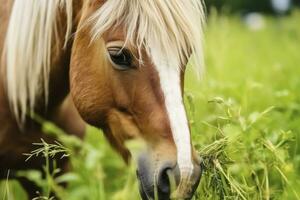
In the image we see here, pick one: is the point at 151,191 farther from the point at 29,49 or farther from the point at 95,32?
the point at 29,49

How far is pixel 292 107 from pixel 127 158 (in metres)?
1.26

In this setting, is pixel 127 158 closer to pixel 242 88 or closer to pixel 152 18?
pixel 152 18

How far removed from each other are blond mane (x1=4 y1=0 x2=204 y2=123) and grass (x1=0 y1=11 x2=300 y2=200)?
0.64 feet

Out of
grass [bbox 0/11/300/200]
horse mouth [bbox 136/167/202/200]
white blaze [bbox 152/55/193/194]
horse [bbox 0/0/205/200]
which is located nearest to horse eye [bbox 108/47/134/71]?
horse [bbox 0/0/205/200]

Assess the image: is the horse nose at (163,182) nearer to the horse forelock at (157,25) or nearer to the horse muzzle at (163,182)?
the horse muzzle at (163,182)

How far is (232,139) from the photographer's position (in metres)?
2.15

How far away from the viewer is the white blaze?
6.63 ft

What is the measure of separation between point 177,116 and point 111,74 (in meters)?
0.34

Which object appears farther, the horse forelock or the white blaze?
the horse forelock

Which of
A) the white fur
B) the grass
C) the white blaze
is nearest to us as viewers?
the white blaze

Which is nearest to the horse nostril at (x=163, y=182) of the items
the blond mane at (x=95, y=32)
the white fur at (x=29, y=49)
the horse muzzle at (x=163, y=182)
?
the horse muzzle at (x=163, y=182)

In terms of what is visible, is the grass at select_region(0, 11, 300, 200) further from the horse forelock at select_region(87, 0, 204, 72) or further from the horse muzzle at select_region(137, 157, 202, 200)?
the horse forelock at select_region(87, 0, 204, 72)

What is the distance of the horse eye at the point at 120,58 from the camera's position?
226 cm

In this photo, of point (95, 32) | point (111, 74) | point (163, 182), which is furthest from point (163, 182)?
point (95, 32)
